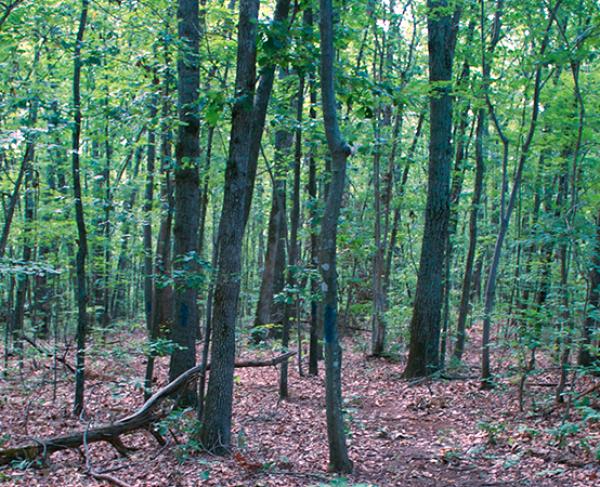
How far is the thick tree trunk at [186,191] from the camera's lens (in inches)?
330

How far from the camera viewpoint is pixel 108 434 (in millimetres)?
7168

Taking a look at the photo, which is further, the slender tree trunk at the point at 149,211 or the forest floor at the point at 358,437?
the slender tree trunk at the point at 149,211

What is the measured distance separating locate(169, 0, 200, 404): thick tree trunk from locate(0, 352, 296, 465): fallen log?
49 centimetres

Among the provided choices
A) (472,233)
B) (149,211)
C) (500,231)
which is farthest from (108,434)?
(472,233)

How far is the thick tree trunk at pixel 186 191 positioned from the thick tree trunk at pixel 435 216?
5.24 metres

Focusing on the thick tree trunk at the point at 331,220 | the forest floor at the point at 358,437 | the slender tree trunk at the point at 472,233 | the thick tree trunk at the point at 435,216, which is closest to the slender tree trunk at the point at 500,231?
the forest floor at the point at 358,437

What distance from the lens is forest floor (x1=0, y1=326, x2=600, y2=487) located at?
6.42m

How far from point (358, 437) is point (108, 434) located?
146 inches

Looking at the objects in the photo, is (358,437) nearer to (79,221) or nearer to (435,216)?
(435,216)

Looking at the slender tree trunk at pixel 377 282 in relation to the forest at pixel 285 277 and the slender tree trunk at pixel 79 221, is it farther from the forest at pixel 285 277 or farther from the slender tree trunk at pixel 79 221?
the slender tree trunk at pixel 79 221

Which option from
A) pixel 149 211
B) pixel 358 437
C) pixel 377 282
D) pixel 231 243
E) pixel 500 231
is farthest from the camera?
pixel 377 282

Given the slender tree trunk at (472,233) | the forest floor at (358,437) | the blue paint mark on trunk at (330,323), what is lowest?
the forest floor at (358,437)

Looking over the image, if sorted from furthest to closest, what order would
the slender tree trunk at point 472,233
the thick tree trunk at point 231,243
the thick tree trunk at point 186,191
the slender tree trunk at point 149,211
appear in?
the slender tree trunk at point 149,211, the slender tree trunk at point 472,233, the thick tree trunk at point 186,191, the thick tree trunk at point 231,243

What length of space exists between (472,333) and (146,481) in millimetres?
17524
